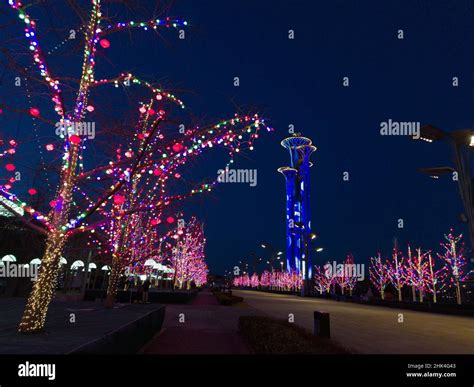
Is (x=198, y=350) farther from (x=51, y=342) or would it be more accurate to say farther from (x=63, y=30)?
(x=63, y=30)

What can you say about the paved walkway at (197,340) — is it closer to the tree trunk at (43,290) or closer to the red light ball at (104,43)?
the tree trunk at (43,290)

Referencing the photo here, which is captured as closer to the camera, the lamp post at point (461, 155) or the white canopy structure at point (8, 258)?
the lamp post at point (461, 155)

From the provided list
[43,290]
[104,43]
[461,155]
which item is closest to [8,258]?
[43,290]

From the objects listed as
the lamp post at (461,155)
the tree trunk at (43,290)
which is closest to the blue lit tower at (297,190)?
the lamp post at (461,155)

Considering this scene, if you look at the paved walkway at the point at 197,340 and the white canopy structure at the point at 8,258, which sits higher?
the white canopy structure at the point at 8,258

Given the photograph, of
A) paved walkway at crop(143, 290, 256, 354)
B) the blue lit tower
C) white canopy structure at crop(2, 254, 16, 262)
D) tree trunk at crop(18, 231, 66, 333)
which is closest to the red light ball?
tree trunk at crop(18, 231, 66, 333)

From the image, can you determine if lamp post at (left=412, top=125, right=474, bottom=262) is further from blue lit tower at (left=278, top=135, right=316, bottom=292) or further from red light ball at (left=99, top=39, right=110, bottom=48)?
blue lit tower at (left=278, top=135, right=316, bottom=292)

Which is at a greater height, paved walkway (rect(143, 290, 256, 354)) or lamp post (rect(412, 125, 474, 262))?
lamp post (rect(412, 125, 474, 262))

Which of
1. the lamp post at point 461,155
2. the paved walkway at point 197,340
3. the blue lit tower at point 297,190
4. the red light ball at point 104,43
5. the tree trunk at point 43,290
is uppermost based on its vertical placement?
the blue lit tower at point 297,190

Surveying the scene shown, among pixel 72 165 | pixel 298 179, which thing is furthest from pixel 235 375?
pixel 298 179

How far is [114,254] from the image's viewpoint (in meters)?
14.7

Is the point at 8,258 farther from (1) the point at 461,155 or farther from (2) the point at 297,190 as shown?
(2) the point at 297,190

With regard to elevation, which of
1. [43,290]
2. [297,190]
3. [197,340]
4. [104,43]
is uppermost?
[297,190]

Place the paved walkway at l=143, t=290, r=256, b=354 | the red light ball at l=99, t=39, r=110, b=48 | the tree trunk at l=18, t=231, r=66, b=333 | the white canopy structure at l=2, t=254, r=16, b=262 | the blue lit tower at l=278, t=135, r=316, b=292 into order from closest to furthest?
the tree trunk at l=18, t=231, r=66, b=333, the red light ball at l=99, t=39, r=110, b=48, the paved walkway at l=143, t=290, r=256, b=354, the white canopy structure at l=2, t=254, r=16, b=262, the blue lit tower at l=278, t=135, r=316, b=292
